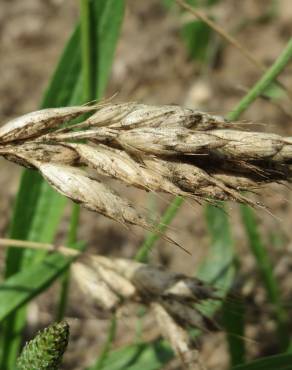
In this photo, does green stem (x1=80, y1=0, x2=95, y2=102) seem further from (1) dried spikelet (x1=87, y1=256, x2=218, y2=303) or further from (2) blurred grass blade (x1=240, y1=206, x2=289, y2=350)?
(2) blurred grass blade (x1=240, y1=206, x2=289, y2=350)

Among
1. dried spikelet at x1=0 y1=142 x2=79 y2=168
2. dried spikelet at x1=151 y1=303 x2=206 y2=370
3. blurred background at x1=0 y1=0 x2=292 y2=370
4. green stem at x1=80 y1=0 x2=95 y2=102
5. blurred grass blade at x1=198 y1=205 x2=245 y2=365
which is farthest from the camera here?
blurred background at x1=0 y1=0 x2=292 y2=370

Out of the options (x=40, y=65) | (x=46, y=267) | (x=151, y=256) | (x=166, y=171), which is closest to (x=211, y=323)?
(x=46, y=267)

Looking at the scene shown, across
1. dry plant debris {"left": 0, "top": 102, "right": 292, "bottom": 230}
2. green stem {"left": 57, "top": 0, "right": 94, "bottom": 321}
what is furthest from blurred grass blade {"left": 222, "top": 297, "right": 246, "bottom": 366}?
dry plant debris {"left": 0, "top": 102, "right": 292, "bottom": 230}

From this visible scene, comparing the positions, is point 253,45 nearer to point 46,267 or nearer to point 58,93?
point 58,93

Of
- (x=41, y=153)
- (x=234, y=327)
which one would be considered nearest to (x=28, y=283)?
(x=41, y=153)

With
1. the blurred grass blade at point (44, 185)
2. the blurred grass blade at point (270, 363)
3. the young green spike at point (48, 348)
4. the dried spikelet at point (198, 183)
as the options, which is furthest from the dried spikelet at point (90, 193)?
the blurred grass blade at point (44, 185)

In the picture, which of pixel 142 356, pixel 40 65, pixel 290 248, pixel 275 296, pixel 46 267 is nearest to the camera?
pixel 46 267
